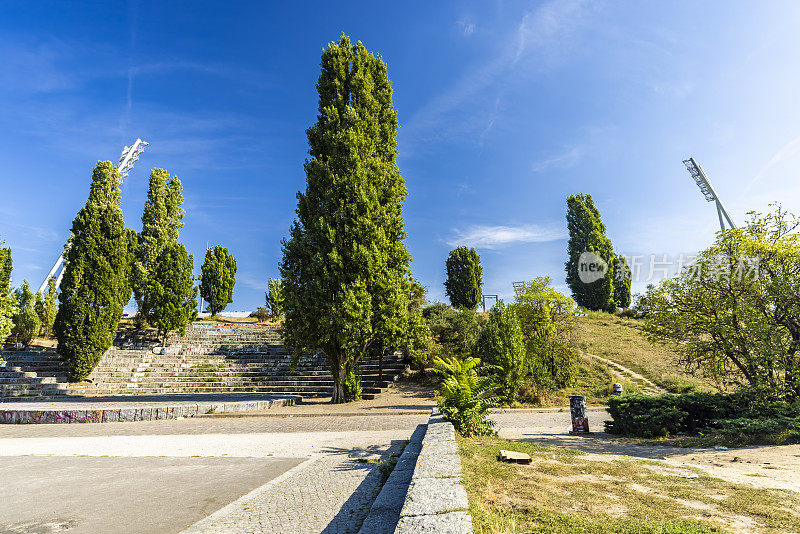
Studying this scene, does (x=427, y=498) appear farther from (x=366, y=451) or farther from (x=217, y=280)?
(x=217, y=280)

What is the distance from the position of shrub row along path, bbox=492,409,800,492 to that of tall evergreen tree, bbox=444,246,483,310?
2729 cm

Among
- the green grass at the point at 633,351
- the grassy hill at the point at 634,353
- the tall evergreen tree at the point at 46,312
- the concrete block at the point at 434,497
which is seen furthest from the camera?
the tall evergreen tree at the point at 46,312

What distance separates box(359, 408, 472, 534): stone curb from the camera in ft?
7.59

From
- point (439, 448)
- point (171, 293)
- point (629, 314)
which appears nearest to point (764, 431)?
point (439, 448)

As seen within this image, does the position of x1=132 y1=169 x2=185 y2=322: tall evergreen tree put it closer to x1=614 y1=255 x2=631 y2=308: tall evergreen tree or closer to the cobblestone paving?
the cobblestone paving

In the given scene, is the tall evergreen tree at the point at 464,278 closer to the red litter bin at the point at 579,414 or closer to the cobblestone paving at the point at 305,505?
the red litter bin at the point at 579,414

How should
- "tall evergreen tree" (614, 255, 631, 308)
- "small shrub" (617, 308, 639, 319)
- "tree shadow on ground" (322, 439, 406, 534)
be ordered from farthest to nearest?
"tall evergreen tree" (614, 255, 631, 308), "small shrub" (617, 308, 639, 319), "tree shadow on ground" (322, 439, 406, 534)

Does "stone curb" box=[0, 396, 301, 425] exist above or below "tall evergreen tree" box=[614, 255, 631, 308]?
below

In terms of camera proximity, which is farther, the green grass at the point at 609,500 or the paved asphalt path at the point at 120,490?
the paved asphalt path at the point at 120,490

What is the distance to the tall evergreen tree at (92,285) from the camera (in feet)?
71.7

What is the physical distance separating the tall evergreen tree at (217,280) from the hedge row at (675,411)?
129 ft

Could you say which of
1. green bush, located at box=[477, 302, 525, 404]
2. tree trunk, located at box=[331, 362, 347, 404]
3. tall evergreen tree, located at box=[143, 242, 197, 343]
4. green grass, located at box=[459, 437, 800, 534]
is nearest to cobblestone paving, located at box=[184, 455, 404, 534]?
green grass, located at box=[459, 437, 800, 534]

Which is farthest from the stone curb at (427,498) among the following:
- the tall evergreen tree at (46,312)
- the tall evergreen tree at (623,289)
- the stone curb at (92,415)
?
the tall evergreen tree at (623,289)

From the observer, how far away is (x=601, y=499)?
373 cm
